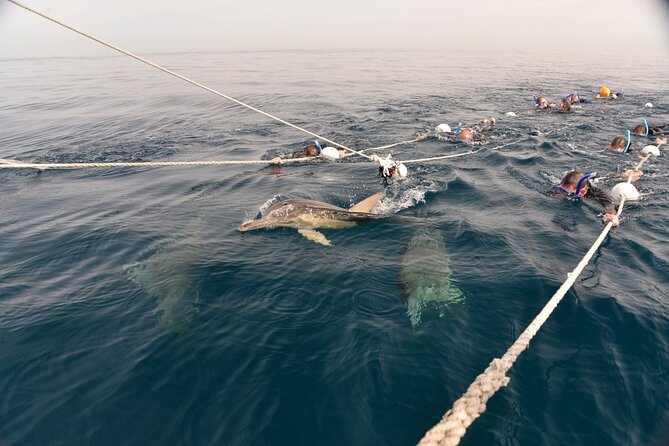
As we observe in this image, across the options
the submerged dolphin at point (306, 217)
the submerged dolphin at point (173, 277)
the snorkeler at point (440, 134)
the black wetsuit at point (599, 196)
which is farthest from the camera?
the snorkeler at point (440, 134)

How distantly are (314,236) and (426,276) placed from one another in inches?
→ 144

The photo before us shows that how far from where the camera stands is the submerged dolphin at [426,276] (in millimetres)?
7988

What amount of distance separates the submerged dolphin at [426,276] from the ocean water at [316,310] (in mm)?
224

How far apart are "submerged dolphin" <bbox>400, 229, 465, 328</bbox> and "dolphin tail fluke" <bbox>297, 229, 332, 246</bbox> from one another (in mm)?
2384

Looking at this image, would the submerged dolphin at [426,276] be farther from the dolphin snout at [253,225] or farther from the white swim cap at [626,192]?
the white swim cap at [626,192]

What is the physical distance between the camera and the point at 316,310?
7918 mm

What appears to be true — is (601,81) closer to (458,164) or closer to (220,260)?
(458,164)

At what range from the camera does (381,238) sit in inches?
432

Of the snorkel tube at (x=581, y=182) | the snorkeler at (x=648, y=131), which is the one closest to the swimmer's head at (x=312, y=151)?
the snorkel tube at (x=581, y=182)

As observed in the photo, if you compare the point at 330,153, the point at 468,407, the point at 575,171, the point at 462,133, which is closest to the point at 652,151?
the point at 575,171

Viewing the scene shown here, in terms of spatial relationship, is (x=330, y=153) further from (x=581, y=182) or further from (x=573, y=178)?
(x=581, y=182)

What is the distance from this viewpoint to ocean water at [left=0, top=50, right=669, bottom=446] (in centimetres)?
555

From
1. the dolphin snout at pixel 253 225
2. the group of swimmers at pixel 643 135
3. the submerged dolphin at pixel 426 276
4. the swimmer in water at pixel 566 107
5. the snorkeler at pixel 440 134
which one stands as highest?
the swimmer in water at pixel 566 107

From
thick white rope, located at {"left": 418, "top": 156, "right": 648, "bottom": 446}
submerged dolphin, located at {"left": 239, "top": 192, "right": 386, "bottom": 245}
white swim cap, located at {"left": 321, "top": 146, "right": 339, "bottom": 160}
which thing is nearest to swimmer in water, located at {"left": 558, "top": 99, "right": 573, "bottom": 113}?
white swim cap, located at {"left": 321, "top": 146, "right": 339, "bottom": 160}
